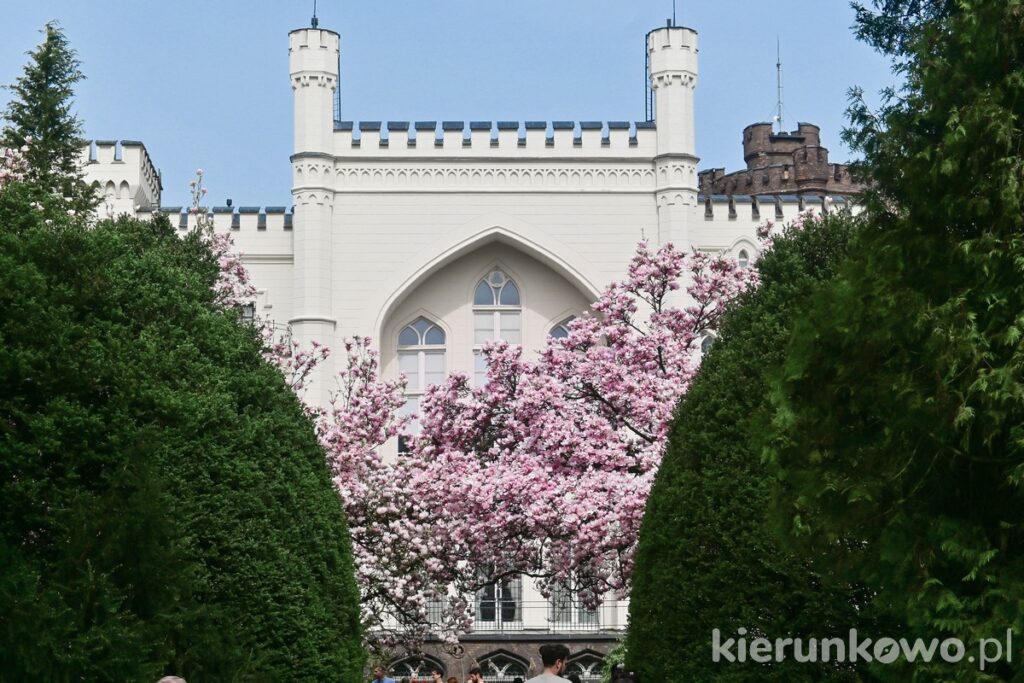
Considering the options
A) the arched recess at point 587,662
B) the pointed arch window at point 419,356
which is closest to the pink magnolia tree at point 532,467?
the arched recess at point 587,662

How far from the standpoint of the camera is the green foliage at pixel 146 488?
10.0 metres

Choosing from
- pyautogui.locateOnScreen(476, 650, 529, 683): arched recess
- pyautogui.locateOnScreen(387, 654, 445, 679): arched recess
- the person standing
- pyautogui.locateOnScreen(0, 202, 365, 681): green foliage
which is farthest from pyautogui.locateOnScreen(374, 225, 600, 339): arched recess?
the person standing

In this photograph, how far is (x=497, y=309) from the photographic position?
3656 centimetres

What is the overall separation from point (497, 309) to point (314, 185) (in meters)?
4.73

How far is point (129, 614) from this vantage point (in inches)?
394

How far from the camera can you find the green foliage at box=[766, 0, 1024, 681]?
872 centimetres

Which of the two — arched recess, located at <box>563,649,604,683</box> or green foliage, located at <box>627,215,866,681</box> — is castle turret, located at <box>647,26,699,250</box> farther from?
green foliage, located at <box>627,215,866,681</box>

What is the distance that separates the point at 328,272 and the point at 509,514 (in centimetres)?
1319

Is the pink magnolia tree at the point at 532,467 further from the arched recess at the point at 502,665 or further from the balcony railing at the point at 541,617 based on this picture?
the balcony railing at the point at 541,617

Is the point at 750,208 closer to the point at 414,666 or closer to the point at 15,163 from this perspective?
the point at 414,666

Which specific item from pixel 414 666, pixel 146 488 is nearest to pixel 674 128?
pixel 414 666

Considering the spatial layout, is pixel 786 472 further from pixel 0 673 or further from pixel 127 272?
pixel 127 272

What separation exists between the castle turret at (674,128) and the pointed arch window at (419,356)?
535 centimetres

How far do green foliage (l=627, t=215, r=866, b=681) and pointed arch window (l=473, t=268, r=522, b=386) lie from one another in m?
23.1
